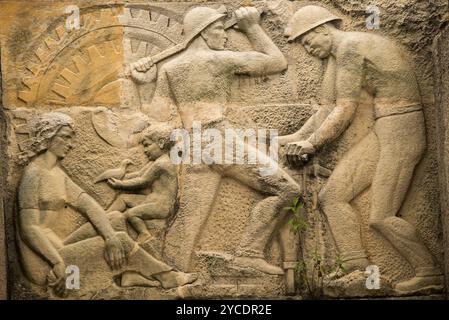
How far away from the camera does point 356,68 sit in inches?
297

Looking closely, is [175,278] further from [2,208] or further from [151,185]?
[2,208]

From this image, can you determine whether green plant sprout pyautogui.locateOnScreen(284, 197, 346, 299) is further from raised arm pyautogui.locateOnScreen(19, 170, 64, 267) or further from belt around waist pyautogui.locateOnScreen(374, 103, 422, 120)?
raised arm pyautogui.locateOnScreen(19, 170, 64, 267)

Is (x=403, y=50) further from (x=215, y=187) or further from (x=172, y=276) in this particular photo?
(x=172, y=276)

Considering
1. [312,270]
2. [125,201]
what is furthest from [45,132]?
[312,270]

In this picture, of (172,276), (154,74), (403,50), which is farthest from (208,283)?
(403,50)

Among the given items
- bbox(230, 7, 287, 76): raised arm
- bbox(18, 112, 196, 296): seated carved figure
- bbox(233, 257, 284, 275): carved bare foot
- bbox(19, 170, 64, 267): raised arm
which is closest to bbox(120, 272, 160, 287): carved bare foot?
bbox(18, 112, 196, 296): seated carved figure

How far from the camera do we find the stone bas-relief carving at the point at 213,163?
24.5 ft

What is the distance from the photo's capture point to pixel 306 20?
763 cm

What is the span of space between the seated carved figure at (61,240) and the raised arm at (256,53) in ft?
4.40

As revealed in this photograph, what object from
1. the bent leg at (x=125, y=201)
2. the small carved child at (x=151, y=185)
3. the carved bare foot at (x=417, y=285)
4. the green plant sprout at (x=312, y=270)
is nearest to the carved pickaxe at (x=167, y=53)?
the small carved child at (x=151, y=185)

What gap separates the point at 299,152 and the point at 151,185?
42.5 inches

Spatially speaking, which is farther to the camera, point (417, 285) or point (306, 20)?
Result: point (306, 20)

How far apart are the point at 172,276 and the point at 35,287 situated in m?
0.98

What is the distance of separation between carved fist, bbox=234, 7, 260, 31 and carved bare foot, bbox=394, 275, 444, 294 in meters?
2.14
